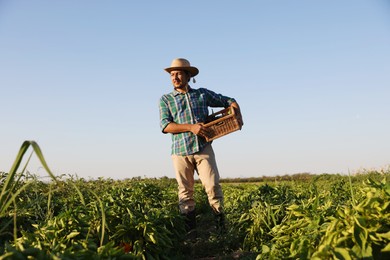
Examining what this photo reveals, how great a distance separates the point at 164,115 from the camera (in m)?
4.91

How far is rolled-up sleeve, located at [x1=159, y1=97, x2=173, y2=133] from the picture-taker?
484 centimetres

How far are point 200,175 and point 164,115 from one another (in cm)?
89

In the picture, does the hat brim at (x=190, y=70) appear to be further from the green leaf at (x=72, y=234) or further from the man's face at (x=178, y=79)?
the green leaf at (x=72, y=234)

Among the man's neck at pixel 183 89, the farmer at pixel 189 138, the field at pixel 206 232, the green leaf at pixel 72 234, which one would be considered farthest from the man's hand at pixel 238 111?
the green leaf at pixel 72 234

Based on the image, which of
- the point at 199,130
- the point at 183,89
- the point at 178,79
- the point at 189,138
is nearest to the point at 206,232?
the point at 189,138

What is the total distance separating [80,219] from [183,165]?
2.23 meters

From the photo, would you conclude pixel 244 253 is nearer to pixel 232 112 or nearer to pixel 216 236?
pixel 216 236

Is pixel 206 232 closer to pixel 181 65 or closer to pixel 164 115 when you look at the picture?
pixel 164 115

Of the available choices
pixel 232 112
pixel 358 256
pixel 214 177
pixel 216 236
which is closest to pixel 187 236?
pixel 216 236

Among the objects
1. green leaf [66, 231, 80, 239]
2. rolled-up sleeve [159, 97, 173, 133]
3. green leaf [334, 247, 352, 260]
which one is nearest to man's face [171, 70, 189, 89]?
rolled-up sleeve [159, 97, 173, 133]

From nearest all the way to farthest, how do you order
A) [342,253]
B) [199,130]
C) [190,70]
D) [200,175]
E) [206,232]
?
[342,253] → [199,130] → [200,175] → [206,232] → [190,70]

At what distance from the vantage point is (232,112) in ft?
15.7

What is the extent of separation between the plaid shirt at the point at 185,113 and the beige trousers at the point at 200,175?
0.10 metres

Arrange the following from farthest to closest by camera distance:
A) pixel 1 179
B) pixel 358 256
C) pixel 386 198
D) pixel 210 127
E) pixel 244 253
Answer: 1. pixel 1 179
2. pixel 210 127
3. pixel 244 253
4. pixel 386 198
5. pixel 358 256
